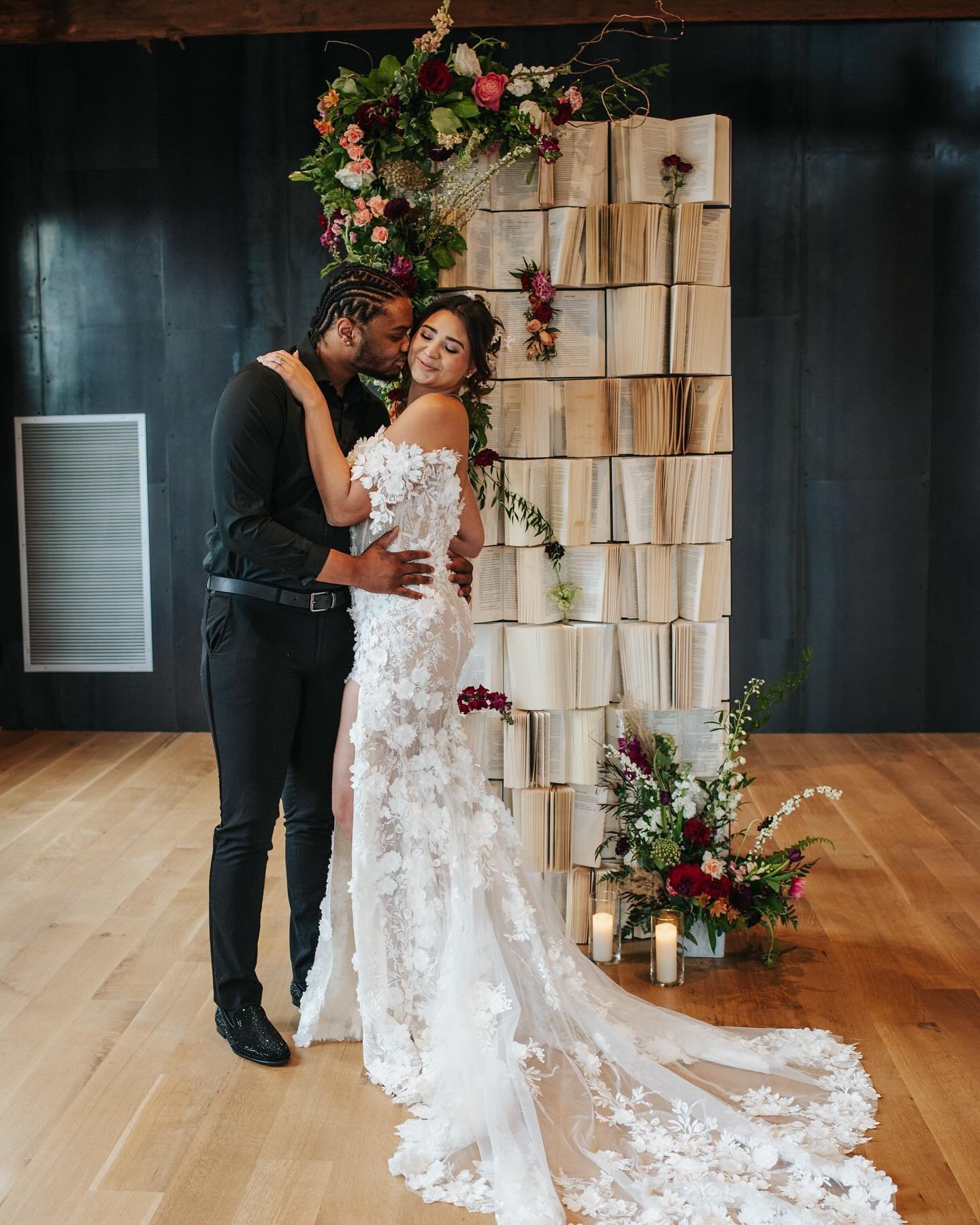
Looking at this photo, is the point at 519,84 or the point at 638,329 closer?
the point at 519,84

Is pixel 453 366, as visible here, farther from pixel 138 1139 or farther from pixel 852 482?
pixel 852 482

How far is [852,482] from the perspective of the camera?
20.3ft

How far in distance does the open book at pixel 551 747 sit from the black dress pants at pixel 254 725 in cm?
65

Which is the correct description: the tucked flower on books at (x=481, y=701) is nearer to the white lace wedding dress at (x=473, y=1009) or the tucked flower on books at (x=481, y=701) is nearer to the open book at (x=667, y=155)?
the white lace wedding dress at (x=473, y=1009)

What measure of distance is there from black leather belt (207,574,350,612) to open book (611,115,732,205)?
1.44 meters

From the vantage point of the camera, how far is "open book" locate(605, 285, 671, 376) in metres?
3.40

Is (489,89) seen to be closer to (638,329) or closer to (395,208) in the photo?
(395,208)

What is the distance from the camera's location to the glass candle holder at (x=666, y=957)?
11.1 feet

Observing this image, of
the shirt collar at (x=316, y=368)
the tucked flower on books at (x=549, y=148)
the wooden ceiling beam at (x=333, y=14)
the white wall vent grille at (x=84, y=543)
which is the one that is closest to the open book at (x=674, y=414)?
the tucked flower on books at (x=549, y=148)

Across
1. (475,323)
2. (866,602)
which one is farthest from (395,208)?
(866,602)

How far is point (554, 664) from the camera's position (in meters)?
3.45

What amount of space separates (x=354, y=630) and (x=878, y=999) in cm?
168

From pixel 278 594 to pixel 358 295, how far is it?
0.69 meters

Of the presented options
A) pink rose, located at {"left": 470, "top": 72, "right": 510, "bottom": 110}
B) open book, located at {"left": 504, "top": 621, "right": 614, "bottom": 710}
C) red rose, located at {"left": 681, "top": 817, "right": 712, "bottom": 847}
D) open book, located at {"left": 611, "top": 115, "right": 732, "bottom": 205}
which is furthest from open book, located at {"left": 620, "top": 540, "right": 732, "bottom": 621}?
pink rose, located at {"left": 470, "top": 72, "right": 510, "bottom": 110}
